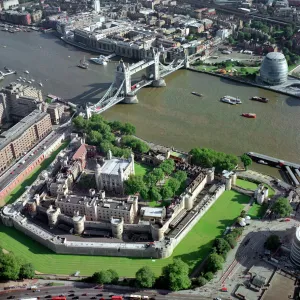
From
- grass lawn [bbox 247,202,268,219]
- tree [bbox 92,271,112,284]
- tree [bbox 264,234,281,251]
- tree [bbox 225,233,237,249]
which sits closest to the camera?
tree [bbox 92,271,112,284]

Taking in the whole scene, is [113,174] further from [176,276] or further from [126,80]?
[126,80]

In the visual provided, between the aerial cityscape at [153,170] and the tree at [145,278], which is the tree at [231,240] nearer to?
the aerial cityscape at [153,170]

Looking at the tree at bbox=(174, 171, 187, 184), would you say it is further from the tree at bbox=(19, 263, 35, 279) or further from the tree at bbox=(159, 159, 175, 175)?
the tree at bbox=(19, 263, 35, 279)

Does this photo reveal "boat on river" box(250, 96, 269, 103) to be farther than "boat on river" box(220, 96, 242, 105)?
Yes

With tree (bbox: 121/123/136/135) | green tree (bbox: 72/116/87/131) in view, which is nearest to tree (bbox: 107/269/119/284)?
tree (bbox: 121/123/136/135)

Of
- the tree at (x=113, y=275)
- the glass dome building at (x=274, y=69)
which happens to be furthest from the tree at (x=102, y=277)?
the glass dome building at (x=274, y=69)

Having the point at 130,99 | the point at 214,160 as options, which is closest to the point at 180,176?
the point at 214,160

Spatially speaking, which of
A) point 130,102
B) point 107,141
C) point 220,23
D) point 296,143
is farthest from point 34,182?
point 220,23

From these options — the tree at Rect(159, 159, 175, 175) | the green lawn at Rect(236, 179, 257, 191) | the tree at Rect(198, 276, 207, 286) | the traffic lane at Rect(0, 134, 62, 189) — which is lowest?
the tree at Rect(198, 276, 207, 286)
